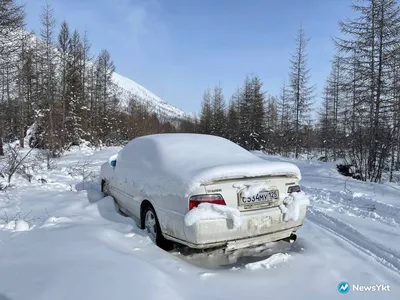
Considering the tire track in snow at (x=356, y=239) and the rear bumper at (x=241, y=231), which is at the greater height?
the rear bumper at (x=241, y=231)

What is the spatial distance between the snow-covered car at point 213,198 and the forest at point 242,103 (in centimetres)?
1109

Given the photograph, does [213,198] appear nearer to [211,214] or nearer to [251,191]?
[211,214]

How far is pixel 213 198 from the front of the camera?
3357 millimetres

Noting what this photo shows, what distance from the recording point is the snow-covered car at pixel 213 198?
3.34 meters

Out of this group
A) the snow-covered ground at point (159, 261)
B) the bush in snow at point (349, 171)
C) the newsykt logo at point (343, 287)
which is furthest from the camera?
the bush in snow at point (349, 171)

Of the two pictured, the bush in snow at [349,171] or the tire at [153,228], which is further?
the bush in snow at [349,171]

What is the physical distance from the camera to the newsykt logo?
9.53 feet

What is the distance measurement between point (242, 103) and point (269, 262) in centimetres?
3734

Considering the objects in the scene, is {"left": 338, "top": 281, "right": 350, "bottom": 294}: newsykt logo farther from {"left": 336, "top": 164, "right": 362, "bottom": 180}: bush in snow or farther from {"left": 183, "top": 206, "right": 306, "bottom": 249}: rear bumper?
{"left": 336, "top": 164, "right": 362, "bottom": 180}: bush in snow

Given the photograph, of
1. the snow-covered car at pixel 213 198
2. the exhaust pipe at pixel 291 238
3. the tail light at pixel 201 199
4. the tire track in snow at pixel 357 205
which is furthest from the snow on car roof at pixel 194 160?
the tire track in snow at pixel 357 205

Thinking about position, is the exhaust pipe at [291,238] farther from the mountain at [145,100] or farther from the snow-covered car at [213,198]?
the mountain at [145,100]

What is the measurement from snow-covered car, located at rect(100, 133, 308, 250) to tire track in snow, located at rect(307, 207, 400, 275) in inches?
39.1

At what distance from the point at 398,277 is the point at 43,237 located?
421 centimetres

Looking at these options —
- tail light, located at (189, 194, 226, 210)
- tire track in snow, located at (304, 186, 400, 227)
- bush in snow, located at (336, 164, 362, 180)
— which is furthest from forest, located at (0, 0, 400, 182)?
tail light, located at (189, 194, 226, 210)
